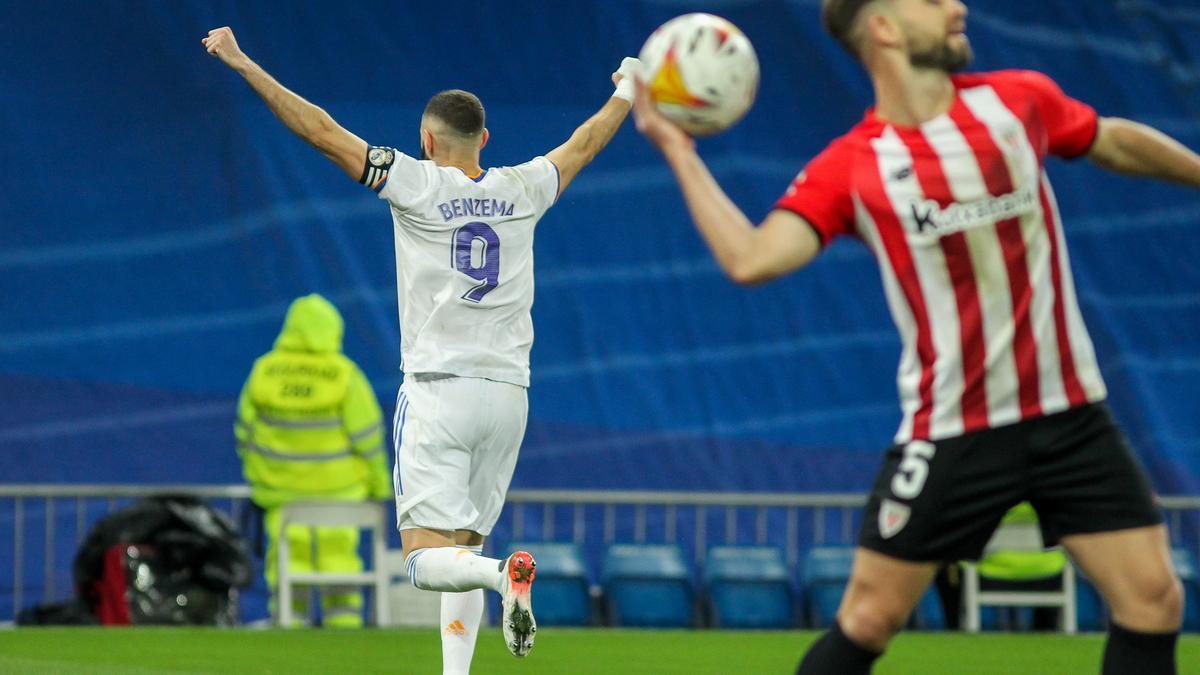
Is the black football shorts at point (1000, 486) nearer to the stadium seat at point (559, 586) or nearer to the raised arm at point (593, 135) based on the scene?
the raised arm at point (593, 135)

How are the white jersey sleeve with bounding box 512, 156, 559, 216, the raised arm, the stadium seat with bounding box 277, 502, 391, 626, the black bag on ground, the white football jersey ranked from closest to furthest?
the white football jersey, the white jersey sleeve with bounding box 512, 156, 559, 216, the raised arm, the black bag on ground, the stadium seat with bounding box 277, 502, 391, 626

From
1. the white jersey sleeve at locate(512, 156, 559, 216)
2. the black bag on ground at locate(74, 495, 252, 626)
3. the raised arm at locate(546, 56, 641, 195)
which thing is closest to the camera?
the white jersey sleeve at locate(512, 156, 559, 216)

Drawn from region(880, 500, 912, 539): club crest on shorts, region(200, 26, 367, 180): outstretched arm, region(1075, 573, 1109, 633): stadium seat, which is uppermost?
region(200, 26, 367, 180): outstretched arm

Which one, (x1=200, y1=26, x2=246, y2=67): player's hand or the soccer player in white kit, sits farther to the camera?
(x1=200, y1=26, x2=246, y2=67): player's hand

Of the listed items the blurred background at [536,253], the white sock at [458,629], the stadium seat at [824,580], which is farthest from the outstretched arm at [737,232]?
the blurred background at [536,253]

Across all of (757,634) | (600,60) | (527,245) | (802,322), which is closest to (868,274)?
(802,322)

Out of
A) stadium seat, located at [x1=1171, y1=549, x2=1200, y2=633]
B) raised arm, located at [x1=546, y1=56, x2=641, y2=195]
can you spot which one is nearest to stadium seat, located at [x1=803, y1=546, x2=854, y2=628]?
stadium seat, located at [x1=1171, y1=549, x2=1200, y2=633]

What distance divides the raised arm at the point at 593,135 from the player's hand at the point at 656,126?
281 centimetres

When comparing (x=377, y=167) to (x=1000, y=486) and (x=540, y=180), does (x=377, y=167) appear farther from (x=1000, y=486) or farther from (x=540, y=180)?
(x=1000, y=486)

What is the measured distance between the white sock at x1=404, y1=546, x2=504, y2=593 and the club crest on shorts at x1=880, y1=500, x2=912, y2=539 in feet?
6.90

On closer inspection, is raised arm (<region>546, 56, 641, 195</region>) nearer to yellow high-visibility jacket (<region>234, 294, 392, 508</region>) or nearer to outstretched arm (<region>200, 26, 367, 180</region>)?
outstretched arm (<region>200, 26, 367, 180</region>)

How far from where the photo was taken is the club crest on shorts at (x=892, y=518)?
381cm

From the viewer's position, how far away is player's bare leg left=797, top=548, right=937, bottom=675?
382 cm

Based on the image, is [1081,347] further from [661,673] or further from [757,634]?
[757,634]
